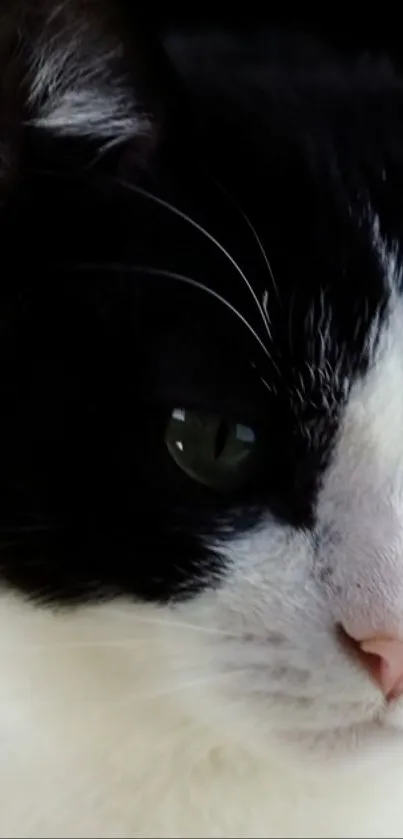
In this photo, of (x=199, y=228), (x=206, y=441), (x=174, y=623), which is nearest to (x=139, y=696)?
(x=174, y=623)

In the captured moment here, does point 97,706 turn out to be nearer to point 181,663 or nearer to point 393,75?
point 181,663

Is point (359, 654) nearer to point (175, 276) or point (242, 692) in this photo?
point (242, 692)

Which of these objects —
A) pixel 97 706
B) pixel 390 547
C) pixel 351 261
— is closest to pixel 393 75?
pixel 351 261

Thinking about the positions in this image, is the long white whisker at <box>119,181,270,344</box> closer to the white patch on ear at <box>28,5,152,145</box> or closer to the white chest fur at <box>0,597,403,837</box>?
the white patch on ear at <box>28,5,152,145</box>

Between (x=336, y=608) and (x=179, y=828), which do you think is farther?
(x=179, y=828)

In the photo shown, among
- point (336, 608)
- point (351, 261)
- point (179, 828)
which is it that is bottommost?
point (179, 828)

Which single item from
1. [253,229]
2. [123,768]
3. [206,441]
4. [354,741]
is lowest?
[123,768]

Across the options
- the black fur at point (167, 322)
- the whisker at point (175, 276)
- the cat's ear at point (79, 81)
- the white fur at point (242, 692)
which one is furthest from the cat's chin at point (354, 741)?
the cat's ear at point (79, 81)
